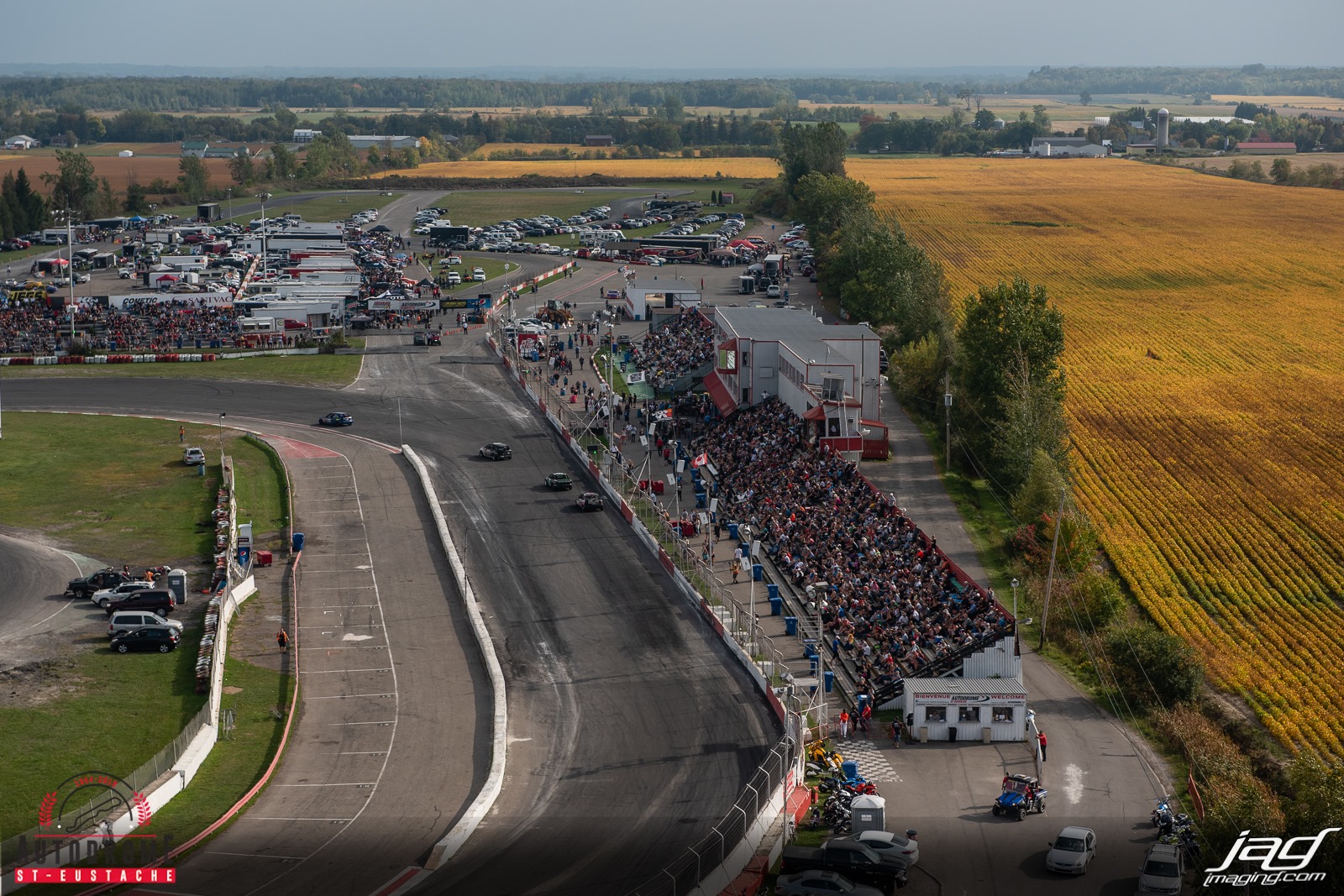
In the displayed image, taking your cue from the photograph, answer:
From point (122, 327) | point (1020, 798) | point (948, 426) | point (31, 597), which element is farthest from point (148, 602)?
point (122, 327)

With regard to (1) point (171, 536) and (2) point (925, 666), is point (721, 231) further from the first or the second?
(2) point (925, 666)

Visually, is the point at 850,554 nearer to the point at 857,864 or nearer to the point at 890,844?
the point at 890,844

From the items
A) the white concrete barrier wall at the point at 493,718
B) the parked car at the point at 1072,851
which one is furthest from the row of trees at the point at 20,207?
the parked car at the point at 1072,851

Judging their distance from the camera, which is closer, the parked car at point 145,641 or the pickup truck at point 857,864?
the pickup truck at point 857,864

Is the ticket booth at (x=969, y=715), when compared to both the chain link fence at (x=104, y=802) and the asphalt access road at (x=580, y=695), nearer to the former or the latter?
the asphalt access road at (x=580, y=695)

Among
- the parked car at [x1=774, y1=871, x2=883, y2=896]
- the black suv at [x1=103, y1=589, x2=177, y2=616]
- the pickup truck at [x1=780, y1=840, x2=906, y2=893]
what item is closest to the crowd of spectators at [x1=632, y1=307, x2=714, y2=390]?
the black suv at [x1=103, y1=589, x2=177, y2=616]

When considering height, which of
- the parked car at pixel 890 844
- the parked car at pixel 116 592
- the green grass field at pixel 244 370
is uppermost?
the parked car at pixel 890 844

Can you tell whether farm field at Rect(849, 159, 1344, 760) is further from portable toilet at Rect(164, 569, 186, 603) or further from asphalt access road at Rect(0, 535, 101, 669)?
asphalt access road at Rect(0, 535, 101, 669)
